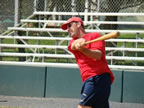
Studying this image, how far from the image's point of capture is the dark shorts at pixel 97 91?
4602mm

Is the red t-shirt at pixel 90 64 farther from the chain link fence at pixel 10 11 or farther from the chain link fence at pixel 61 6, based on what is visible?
the chain link fence at pixel 10 11

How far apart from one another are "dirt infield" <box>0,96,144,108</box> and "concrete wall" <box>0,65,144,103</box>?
20cm

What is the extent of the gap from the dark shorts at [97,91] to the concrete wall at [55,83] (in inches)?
172

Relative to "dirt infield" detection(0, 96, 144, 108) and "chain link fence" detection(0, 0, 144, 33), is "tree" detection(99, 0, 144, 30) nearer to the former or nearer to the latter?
"chain link fence" detection(0, 0, 144, 33)

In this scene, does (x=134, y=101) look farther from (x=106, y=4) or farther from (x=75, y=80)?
(x=106, y=4)

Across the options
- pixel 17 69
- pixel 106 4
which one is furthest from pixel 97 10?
pixel 17 69

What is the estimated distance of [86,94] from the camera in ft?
15.2

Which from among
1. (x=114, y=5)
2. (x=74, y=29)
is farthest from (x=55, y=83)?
(x=74, y=29)

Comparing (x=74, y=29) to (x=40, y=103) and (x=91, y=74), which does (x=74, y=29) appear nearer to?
(x=91, y=74)

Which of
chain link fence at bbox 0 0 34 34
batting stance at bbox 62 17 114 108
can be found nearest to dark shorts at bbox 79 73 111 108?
batting stance at bbox 62 17 114 108

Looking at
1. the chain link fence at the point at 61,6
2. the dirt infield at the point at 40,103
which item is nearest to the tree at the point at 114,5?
the chain link fence at the point at 61,6

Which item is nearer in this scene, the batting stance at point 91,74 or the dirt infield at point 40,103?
the batting stance at point 91,74

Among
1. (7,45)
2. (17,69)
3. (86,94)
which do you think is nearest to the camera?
(86,94)

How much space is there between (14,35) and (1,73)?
1.57 metres
